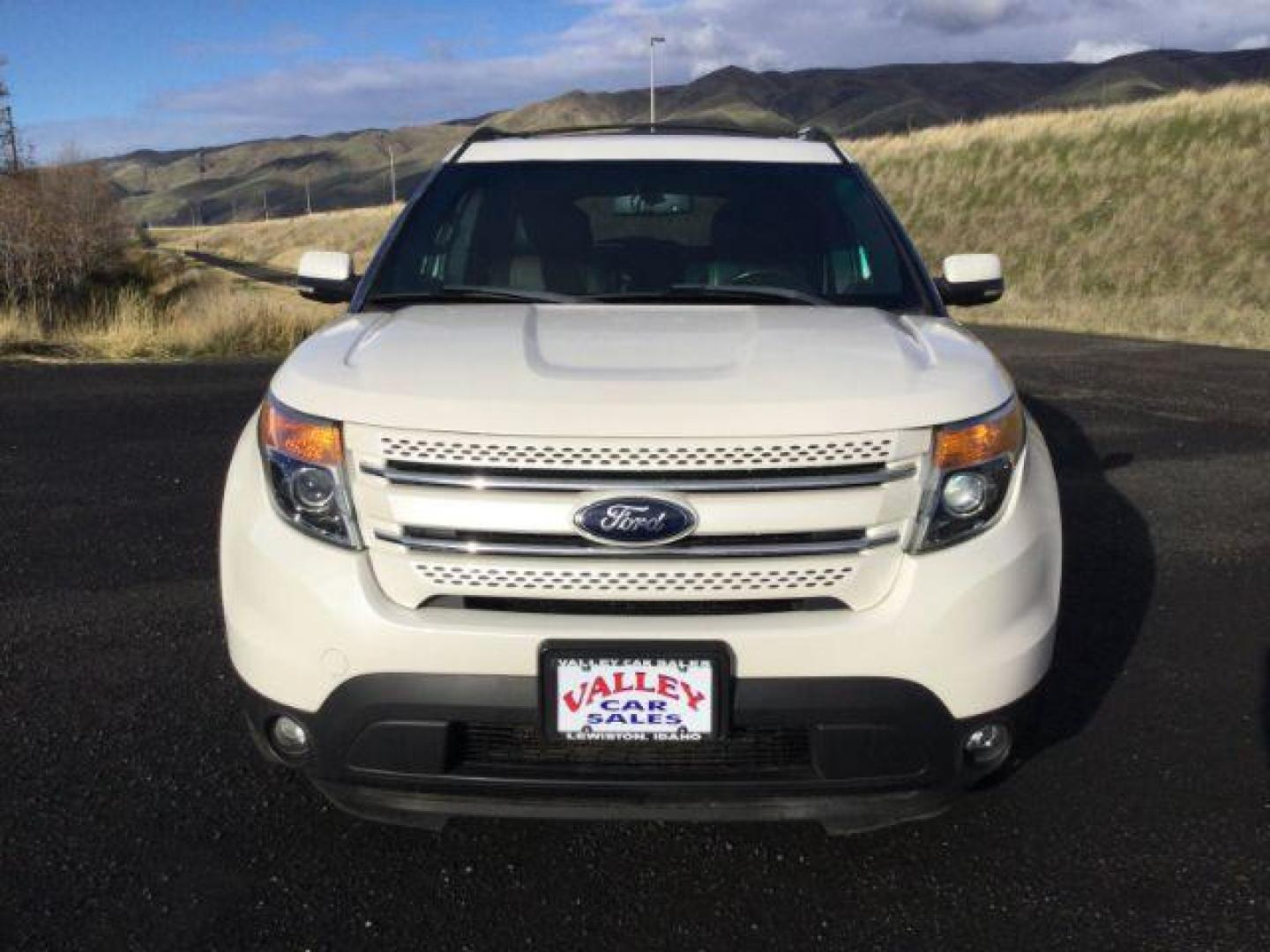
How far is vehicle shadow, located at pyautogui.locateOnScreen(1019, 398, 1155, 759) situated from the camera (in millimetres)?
3316

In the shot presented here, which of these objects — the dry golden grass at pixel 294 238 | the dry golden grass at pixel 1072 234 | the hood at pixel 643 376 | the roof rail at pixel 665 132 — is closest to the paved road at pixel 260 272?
the dry golden grass at pixel 294 238

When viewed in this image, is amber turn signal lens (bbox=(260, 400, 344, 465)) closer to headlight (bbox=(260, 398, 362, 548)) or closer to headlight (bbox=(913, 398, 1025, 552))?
headlight (bbox=(260, 398, 362, 548))

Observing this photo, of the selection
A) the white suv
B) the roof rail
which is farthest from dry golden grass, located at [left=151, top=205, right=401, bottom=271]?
the white suv

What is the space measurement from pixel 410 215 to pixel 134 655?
1.72m

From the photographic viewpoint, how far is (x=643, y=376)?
2.28 m

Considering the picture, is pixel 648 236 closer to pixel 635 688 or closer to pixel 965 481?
pixel 965 481

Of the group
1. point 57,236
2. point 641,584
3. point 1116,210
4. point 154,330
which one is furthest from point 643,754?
point 1116,210

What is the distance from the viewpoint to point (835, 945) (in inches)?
87.9

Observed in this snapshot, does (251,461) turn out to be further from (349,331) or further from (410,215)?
(410,215)

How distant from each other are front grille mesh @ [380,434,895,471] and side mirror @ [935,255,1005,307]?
1.76 m

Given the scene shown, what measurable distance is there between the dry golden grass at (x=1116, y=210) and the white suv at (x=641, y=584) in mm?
13997

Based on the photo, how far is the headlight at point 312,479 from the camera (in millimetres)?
2230

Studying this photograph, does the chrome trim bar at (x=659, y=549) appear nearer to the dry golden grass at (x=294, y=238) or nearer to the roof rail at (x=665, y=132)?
the roof rail at (x=665, y=132)

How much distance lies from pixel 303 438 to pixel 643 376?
712 mm
